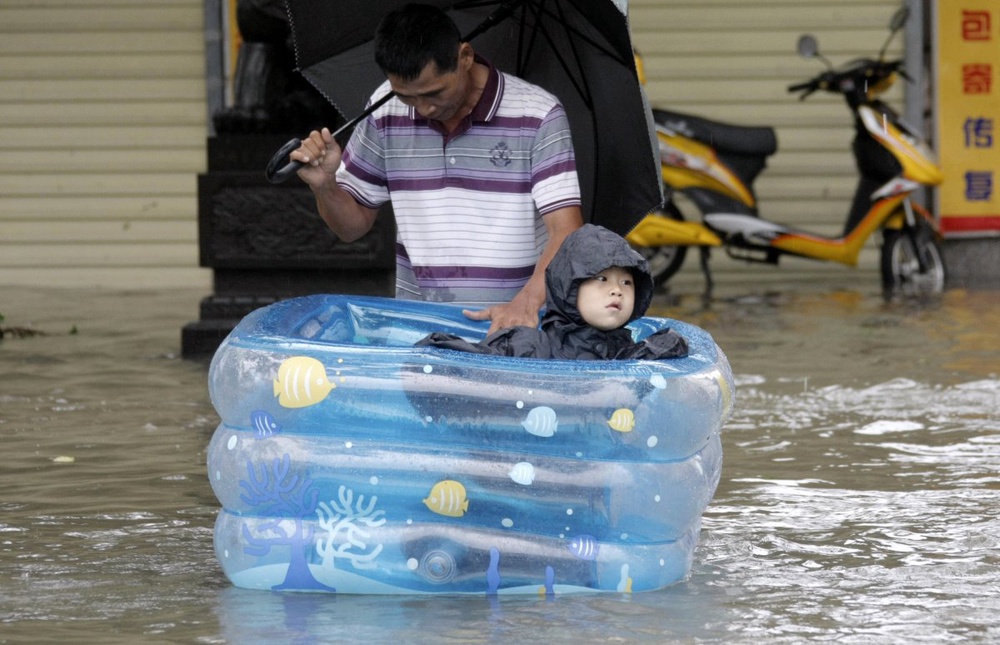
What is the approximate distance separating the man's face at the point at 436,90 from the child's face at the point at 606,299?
68 centimetres

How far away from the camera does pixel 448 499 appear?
3.78m

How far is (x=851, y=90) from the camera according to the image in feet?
36.6

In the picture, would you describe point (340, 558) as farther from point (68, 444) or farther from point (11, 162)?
point (11, 162)

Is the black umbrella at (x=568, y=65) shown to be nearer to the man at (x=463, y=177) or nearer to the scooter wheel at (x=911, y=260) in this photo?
the man at (x=463, y=177)

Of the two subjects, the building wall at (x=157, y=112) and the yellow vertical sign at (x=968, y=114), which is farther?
the building wall at (x=157, y=112)

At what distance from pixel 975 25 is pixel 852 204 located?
1.74 metres

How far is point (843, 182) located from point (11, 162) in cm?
626

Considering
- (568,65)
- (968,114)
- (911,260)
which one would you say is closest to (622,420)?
(568,65)

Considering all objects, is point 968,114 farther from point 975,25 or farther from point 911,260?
point 911,260

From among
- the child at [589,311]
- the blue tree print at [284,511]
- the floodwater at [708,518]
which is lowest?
the floodwater at [708,518]

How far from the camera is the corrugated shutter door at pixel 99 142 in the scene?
40.0 ft

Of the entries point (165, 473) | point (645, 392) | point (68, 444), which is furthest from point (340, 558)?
point (68, 444)

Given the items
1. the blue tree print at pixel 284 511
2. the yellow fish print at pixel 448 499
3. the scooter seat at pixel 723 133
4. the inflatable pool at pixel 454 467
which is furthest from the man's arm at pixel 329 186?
the scooter seat at pixel 723 133

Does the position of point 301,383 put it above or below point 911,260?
above
